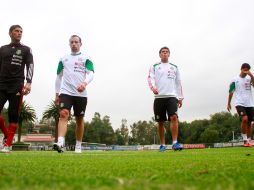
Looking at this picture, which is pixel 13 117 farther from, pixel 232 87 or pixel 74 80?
pixel 232 87

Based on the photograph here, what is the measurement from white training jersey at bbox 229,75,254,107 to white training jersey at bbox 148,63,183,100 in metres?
2.64

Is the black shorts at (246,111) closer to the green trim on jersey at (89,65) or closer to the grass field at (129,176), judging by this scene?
the green trim on jersey at (89,65)

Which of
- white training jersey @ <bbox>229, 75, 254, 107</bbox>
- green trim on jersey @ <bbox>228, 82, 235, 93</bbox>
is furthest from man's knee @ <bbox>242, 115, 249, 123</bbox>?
green trim on jersey @ <bbox>228, 82, 235, 93</bbox>

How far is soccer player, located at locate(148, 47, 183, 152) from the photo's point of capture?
8.95m

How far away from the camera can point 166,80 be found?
30.6 ft

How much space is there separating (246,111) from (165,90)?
11.1 feet

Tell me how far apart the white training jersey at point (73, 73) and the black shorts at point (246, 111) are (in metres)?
5.36

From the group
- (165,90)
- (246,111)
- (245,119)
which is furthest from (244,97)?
(165,90)

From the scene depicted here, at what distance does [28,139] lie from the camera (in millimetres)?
125312

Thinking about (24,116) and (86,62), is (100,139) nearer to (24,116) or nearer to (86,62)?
(24,116)

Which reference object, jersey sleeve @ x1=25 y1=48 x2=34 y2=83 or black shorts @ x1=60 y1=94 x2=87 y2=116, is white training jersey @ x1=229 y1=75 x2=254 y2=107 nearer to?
black shorts @ x1=60 y1=94 x2=87 y2=116

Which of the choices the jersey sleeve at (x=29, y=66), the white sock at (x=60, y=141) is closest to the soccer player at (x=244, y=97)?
the white sock at (x=60, y=141)

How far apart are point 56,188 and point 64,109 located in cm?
576

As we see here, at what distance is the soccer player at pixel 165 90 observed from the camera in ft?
29.4
